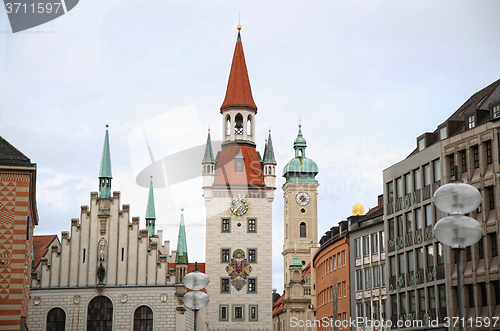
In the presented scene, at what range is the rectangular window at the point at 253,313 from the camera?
274 ft

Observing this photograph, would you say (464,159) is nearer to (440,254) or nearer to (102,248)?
(440,254)

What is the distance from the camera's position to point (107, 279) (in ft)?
224

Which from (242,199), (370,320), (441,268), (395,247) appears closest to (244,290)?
(242,199)

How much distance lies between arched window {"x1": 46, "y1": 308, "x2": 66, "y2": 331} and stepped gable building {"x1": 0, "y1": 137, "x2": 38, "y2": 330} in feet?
96.2

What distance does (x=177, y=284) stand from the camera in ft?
A: 222

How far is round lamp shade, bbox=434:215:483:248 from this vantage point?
1457cm

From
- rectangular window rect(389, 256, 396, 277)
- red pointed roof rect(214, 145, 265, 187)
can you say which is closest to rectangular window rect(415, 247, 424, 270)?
rectangular window rect(389, 256, 396, 277)

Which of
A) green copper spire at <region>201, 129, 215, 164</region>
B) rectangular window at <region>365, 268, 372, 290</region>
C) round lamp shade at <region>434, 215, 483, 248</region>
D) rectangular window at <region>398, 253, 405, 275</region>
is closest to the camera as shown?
round lamp shade at <region>434, 215, 483, 248</region>

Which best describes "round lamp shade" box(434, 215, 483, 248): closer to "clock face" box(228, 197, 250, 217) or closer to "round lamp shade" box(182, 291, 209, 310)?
"round lamp shade" box(182, 291, 209, 310)

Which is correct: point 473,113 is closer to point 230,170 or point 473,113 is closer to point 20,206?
point 20,206

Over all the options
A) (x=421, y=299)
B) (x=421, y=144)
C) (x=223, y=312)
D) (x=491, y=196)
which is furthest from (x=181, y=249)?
(x=491, y=196)

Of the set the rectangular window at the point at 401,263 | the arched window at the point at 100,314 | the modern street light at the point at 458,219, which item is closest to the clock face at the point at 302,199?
the arched window at the point at 100,314

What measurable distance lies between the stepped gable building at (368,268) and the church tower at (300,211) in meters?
73.5

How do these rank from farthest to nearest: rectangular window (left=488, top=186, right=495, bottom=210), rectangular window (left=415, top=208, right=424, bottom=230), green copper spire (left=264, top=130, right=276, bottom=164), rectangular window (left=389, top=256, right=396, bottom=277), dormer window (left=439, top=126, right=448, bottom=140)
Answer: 1. green copper spire (left=264, top=130, right=276, bottom=164)
2. rectangular window (left=389, top=256, right=396, bottom=277)
3. dormer window (left=439, top=126, right=448, bottom=140)
4. rectangular window (left=415, top=208, right=424, bottom=230)
5. rectangular window (left=488, top=186, right=495, bottom=210)
